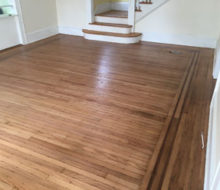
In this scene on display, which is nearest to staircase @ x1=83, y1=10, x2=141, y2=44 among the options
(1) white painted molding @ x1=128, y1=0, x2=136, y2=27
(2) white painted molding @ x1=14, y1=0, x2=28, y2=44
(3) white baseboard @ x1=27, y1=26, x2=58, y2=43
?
(1) white painted molding @ x1=128, y1=0, x2=136, y2=27

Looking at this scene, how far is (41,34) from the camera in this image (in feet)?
17.2

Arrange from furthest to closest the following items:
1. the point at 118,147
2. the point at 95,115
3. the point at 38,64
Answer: the point at 38,64
the point at 95,115
the point at 118,147

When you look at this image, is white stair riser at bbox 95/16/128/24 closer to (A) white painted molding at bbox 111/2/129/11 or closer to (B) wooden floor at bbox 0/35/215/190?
(A) white painted molding at bbox 111/2/129/11

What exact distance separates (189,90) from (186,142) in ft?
3.69

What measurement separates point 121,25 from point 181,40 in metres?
1.43

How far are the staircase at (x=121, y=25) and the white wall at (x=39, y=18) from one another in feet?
3.13

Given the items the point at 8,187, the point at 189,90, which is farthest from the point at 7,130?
the point at 189,90

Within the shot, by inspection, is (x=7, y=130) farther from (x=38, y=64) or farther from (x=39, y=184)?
(x=38, y=64)

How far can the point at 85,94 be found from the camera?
2.81 m

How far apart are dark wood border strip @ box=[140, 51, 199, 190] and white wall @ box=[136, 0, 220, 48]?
3.06 feet

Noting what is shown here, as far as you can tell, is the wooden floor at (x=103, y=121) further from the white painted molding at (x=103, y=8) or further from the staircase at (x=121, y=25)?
the white painted molding at (x=103, y=8)

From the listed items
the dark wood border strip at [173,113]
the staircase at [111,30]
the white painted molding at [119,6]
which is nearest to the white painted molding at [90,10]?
the staircase at [111,30]

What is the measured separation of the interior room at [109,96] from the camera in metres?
1.69

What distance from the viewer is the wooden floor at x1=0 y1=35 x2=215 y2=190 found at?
1.66m
